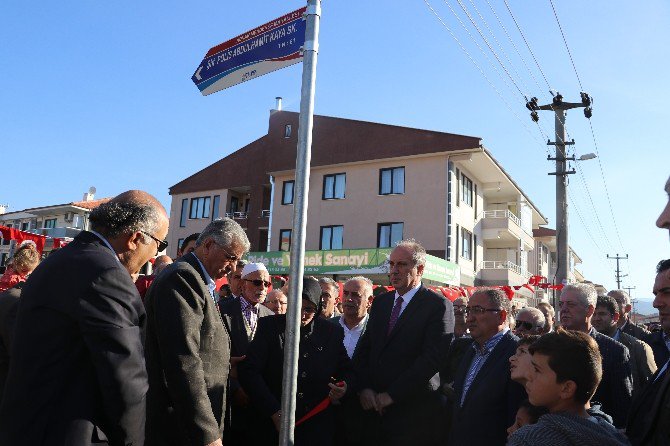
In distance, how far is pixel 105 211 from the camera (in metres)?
2.67

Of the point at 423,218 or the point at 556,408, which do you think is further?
the point at 423,218

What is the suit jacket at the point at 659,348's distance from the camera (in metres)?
5.45

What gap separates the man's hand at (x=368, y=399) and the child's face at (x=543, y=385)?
68.3 inches

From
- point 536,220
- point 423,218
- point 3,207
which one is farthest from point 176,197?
point 3,207

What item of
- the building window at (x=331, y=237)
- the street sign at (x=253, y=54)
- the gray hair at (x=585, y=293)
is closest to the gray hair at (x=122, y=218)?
the street sign at (x=253, y=54)

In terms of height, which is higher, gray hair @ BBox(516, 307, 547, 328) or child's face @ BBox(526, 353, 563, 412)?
gray hair @ BBox(516, 307, 547, 328)

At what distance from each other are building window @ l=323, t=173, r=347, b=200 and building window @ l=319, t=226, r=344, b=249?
1833 millimetres

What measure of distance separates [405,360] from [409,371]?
0.17 meters

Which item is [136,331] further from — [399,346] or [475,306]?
[475,306]

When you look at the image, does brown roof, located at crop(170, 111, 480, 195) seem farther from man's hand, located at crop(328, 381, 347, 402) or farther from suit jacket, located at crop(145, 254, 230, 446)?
suit jacket, located at crop(145, 254, 230, 446)

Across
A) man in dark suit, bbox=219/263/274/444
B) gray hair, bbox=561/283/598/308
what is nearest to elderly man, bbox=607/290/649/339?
gray hair, bbox=561/283/598/308

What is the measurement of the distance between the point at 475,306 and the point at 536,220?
4122cm

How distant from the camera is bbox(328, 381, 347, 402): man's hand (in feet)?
13.9

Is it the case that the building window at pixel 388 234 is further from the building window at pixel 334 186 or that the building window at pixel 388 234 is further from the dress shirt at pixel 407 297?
the dress shirt at pixel 407 297
